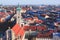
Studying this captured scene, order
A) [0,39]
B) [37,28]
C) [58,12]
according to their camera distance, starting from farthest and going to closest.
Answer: [58,12]
[37,28]
[0,39]

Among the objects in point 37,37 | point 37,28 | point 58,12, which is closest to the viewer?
point 37,37

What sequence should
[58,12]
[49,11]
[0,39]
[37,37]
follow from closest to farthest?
[0,39], [37,37], [58,12], [49,11]

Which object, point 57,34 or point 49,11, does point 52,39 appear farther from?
point 49,11

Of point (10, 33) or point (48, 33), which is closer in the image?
point (10, 33)

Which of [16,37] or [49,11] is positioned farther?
[49,11]

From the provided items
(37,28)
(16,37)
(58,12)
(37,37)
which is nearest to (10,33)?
(16,37)

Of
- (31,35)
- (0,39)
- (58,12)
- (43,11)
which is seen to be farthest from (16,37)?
(43,11)

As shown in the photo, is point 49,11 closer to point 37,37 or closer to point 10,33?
point 37,37

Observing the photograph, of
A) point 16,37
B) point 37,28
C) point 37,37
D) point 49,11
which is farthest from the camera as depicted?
point 49,11

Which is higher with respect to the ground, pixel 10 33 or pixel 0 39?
pixel 10 33
